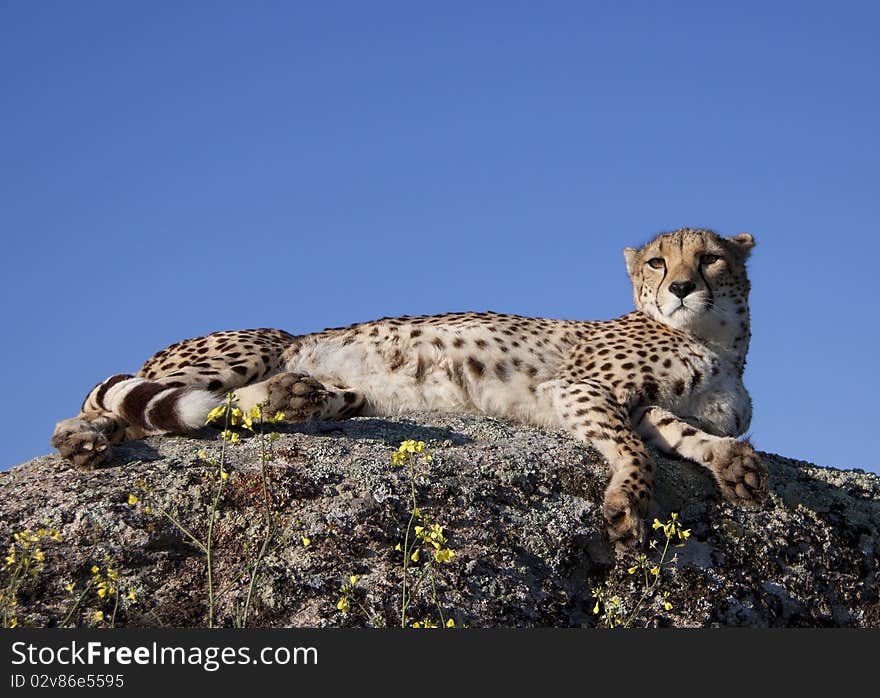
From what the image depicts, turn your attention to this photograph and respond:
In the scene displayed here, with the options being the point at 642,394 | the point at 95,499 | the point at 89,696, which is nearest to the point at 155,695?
the point at 89,696

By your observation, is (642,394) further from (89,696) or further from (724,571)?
(89,696)

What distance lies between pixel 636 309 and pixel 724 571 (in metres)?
2.64

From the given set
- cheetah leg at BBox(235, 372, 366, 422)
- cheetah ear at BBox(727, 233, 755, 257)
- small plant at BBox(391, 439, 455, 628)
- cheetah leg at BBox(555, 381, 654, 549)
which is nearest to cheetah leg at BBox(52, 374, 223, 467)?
cheetah leg at BBox(235, 372, 366, 422)

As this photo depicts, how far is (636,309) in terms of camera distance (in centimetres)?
714

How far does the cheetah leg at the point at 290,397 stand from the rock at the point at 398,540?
198mm

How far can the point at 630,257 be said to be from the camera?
7.07 metres

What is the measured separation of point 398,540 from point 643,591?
1060 mm

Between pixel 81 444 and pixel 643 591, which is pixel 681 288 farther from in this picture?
pixel 81 444

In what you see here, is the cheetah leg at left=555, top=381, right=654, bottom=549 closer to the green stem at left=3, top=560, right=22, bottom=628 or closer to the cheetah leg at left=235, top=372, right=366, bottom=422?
the cheetah leg at left=235, top=372, right=366, bottom=422

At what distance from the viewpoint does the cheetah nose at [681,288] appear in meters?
6.46

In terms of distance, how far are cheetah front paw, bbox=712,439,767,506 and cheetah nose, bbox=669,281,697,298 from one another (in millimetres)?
1295

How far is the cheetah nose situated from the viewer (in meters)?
6.46

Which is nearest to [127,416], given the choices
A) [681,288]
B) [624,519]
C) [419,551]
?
[419,551]

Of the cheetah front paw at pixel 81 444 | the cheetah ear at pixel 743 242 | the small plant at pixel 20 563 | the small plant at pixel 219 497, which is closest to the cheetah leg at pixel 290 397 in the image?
the small plant at pixel 219 497
